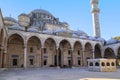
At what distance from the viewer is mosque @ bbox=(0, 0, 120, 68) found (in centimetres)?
1967

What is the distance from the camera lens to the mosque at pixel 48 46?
1967 centimetres

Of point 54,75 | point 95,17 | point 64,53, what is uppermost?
point 95,17

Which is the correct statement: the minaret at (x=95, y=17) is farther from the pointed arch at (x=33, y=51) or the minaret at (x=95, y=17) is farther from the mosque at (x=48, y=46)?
the pointed arch at (x=33, y=51)

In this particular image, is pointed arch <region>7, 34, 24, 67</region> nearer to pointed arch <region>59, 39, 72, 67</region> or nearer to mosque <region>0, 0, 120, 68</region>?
mosque <region>0, 0, 120, 68</region>

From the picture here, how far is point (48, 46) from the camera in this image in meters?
23.4

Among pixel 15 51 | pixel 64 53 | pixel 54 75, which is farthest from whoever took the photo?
pixel 64 53

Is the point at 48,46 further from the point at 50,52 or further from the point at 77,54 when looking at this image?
the point at 77,54

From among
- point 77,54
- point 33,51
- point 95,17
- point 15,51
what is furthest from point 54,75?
point 95,17

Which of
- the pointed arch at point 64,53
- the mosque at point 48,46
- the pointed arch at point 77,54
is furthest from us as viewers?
the pointed arch at point 77,54

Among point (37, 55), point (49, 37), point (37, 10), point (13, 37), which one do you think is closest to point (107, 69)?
point (49, 37)

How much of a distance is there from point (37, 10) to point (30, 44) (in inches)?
496

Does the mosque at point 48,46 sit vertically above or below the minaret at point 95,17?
below

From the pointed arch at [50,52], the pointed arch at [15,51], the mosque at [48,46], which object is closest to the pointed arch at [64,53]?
the mosque at [48,46]

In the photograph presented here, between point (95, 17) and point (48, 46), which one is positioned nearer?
point (48, 46)
